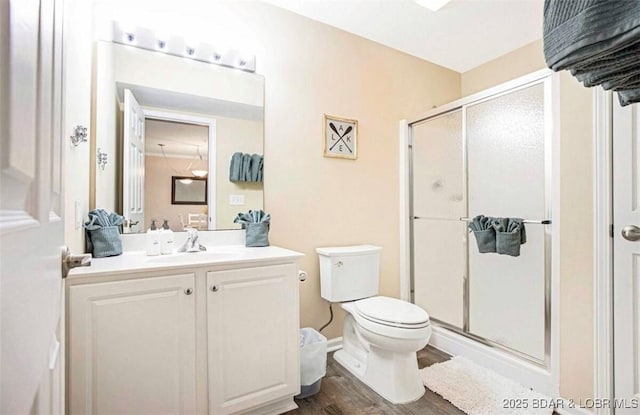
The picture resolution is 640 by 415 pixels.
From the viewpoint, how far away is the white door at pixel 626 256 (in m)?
1.44

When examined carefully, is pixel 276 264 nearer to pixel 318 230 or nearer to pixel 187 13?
pixel 318 230

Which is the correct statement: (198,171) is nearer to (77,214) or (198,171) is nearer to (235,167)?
(235,167)

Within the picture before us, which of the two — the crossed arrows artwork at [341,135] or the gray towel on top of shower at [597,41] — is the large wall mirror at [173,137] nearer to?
the crossed arrows artwork at [341,135]

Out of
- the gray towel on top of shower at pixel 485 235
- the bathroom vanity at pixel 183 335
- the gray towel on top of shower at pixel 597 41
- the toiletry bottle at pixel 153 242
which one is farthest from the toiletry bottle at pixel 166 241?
the gray towel on top of shower at pixel 485 235

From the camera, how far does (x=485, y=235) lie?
2084 mm

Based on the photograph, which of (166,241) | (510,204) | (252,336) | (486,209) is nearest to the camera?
(252,336)

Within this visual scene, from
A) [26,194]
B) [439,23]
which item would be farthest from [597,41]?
[439,23]

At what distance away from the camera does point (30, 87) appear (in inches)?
14.4

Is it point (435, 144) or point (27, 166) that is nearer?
point (27, 166)

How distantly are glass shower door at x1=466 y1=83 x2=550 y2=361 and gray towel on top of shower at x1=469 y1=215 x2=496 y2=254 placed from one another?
18 centimetres

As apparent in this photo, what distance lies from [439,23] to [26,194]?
2694mm

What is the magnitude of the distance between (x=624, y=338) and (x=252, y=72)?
2497 millimetres

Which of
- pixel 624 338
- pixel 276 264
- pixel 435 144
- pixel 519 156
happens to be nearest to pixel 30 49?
pixel 276 264

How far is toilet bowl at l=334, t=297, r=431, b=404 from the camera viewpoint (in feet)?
5.71
